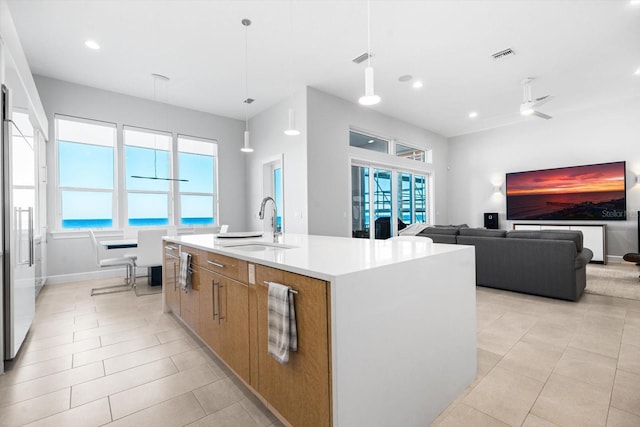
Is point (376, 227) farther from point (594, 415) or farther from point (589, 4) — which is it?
point (594, 415)

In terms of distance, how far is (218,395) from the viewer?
5.88ft

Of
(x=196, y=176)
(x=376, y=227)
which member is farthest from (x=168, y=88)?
(x=376, y=227)

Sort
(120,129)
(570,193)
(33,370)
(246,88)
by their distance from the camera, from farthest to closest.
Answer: (570,193) < (120,129) < (246,88) < (33,370)

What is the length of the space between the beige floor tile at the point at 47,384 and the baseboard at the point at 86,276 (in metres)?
3.48

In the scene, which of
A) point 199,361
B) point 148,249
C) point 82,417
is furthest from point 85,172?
point 82,417

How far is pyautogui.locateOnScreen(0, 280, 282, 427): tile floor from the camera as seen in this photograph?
5.28 ft

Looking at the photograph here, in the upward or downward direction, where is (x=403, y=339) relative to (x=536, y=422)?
upward

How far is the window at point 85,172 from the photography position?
4.79 metres

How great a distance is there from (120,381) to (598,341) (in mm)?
3652

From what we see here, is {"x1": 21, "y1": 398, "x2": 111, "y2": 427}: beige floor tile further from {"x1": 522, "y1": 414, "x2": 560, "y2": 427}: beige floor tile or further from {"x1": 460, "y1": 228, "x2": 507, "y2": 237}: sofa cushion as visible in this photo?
{"x1": 460, "y1": 228, "x2": 507, "y2": 237}: sofa cushion

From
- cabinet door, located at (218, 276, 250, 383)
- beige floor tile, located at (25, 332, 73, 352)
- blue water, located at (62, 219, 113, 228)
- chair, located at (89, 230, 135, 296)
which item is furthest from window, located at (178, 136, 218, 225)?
cabinet door, located at (218, 276, 250, 383)

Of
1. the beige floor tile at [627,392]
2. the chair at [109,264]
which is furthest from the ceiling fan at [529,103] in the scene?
the chair at [109,264]

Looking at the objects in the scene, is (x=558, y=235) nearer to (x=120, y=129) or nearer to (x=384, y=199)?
(x=384, y=199)

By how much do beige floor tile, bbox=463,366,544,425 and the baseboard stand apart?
18.7ft
